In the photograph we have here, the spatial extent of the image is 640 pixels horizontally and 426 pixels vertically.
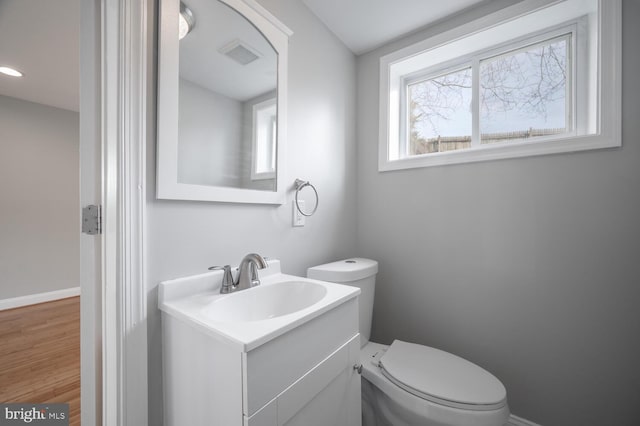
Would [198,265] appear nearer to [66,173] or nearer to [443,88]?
[443,88]

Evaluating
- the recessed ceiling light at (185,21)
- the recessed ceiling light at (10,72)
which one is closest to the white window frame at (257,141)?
the recessed ceiling light at (185,21)

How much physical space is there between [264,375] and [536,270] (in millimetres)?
1368

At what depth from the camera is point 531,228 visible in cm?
128

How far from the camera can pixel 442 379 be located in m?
1.04

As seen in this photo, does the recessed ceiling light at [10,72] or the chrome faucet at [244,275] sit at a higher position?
the recessed ceiling light at [10,72]

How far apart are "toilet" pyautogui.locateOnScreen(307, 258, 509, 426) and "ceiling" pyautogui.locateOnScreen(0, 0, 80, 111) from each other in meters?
2.27

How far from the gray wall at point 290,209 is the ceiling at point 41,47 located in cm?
147

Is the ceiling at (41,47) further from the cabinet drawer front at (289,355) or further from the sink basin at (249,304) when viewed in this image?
the cabinet drawer front at (289,355)

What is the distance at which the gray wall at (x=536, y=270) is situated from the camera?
3.60ft

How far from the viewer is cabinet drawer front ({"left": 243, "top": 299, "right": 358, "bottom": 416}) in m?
0.58

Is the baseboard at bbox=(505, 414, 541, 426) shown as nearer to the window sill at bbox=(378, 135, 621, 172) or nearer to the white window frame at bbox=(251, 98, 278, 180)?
the window sill at bbox=(378, 135, 621, 172)

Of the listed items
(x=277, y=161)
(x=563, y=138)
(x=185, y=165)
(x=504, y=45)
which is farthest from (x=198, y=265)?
(x=504, y=45)

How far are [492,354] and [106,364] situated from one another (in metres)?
1.69

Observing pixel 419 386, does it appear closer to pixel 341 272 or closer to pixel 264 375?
pixel 341 272
